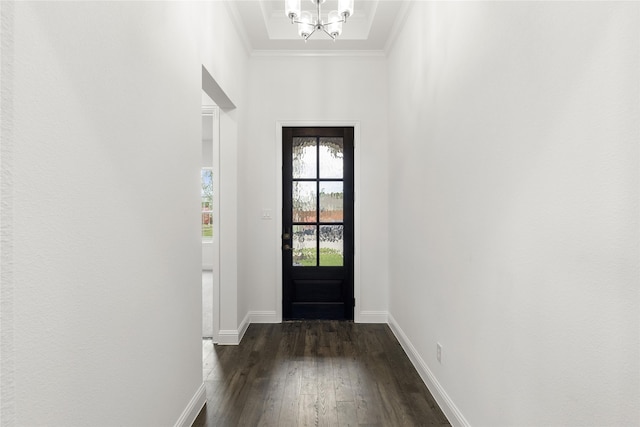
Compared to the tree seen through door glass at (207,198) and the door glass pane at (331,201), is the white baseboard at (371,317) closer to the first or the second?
the door glass pane at (331,201)

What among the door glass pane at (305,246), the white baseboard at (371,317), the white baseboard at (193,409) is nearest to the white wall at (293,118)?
the door glass pane at (305,246)

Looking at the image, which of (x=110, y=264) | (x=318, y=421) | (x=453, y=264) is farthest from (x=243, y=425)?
(x=453, y=264)

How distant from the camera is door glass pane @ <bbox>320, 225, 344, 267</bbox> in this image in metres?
3.96

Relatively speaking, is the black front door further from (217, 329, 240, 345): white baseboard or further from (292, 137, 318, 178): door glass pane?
(217, 329, 240, 345): white baseboard

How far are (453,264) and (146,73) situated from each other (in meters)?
1.83

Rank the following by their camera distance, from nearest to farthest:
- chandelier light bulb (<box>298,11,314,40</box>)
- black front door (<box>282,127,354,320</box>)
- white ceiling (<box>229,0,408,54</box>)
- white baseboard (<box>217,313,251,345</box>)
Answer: chandelier light bulb (<box>298,11,314,40</box>)
white ceiling (<box>229,0,408,54</box>)
white baseboard (<box>217,313,251,345</box>)
black front door (<box>282,127,354,320</box>)

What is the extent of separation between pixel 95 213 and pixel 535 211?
1.51 m

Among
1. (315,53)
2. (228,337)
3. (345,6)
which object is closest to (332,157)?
(315,53)

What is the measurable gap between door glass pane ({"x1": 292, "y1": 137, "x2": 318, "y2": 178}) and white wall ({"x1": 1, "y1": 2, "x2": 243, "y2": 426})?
2050 mm

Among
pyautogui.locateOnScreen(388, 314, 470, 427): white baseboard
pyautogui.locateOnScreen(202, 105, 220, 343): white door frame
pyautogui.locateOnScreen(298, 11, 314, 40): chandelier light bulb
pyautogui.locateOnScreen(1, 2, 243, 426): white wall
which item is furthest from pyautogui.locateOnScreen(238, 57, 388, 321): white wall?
pyautogui.locateOnScreen(1, 2, 243, 426): white wall

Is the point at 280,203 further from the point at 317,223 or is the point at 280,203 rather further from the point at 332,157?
the point at 332,157

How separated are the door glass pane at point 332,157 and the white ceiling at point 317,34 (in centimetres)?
98

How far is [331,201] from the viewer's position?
394 cm

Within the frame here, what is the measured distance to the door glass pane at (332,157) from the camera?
12.9 feet
